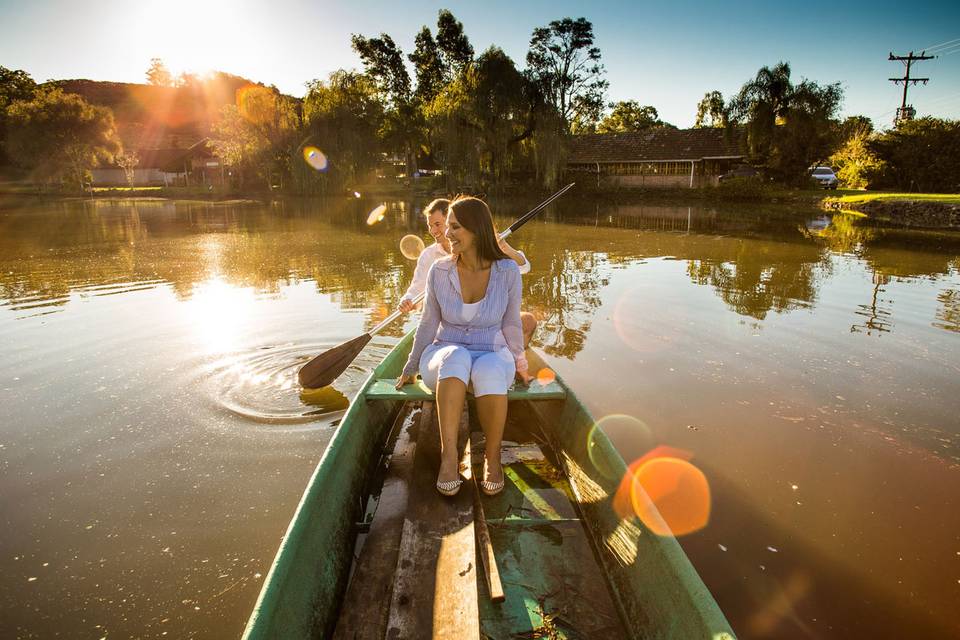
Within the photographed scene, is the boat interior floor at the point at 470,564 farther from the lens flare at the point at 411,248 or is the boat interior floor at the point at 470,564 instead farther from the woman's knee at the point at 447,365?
the lens flare at the point at 411,248

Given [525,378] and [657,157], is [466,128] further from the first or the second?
[525,378]

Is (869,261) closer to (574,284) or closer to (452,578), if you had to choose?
(574,284)

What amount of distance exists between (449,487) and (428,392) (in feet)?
2.05

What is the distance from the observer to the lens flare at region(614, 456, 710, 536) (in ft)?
8.16

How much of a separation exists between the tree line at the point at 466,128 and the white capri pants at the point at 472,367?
2921 cm

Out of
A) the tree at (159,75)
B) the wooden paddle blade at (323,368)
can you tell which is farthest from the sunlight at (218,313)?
the tree at (159,75)

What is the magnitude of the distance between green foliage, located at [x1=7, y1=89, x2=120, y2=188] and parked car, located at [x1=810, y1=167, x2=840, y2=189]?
52444mm

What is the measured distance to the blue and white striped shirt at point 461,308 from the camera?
3240 mm

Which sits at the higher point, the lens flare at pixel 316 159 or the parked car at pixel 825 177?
the lens flare at pixel 316 159

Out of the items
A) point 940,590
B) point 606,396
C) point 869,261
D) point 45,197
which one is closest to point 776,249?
point 869,261

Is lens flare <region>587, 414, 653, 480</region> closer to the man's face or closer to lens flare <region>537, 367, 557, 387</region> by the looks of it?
lens flare <region>537, 367, 557, 387</region>

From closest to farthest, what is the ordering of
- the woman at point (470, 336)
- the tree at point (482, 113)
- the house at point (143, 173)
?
the woman at point (470, 336) < the tree at point (482, 113) < the house at point (143, 173)

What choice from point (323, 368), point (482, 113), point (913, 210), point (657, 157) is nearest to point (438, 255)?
point (323, 368)

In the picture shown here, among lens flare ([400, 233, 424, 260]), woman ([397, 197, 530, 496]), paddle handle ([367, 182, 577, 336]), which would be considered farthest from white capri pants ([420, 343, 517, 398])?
lens flare ([400, 233, 424, 260])
